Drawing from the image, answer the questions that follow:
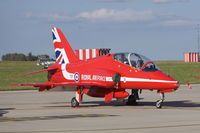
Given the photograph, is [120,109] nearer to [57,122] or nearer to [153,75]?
[153,75]

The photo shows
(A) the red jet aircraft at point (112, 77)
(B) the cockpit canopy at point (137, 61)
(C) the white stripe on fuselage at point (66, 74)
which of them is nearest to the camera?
(A) the red jet aircraft at point (112, 77)

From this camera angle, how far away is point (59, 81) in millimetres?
29031

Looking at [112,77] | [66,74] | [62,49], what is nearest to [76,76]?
[66,74]

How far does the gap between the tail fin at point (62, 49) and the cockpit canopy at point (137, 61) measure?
4132 millimetres

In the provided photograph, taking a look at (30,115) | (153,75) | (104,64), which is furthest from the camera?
(104,64)

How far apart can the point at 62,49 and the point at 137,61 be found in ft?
20.0

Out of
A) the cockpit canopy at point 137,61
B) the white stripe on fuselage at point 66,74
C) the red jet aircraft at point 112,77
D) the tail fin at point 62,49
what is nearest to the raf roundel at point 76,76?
the red jet aircraft at point 112,77

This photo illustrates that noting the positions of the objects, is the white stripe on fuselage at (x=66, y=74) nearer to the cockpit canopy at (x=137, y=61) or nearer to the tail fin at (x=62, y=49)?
the tail fin at (x=62, y=49)

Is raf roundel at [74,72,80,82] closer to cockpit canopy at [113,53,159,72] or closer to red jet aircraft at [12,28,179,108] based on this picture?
red jet aircraft at [12,28,179,108]

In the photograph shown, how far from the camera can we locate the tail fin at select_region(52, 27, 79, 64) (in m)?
30.0

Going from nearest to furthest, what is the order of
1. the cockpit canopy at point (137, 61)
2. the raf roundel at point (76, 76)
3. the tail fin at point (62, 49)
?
the cockpit canopy at point (137, 61) → the raf roundel at point (76, 76) → the tail fin at point (62, 49)

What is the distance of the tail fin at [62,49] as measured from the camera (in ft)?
98.4

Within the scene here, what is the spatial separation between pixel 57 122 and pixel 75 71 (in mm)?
9013

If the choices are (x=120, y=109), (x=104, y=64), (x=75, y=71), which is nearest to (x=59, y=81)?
(x=75, y=71)
